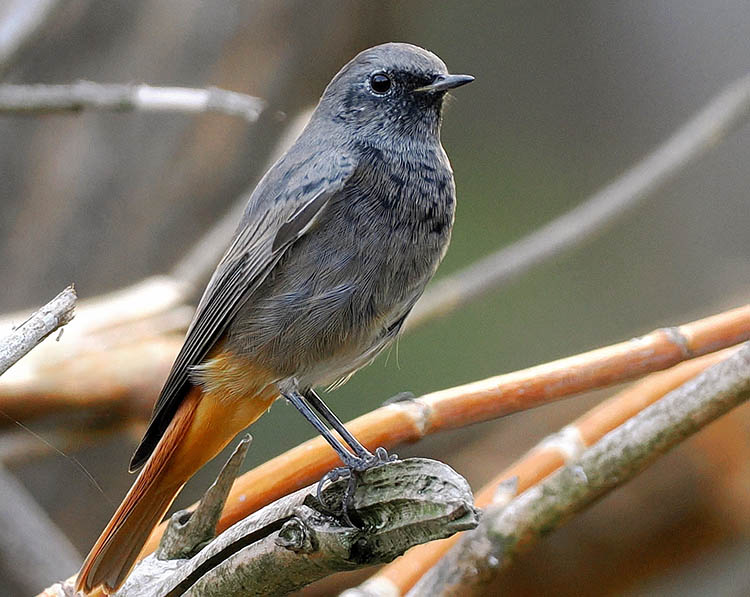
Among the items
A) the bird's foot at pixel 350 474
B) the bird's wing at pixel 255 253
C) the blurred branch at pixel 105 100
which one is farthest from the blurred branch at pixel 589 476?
the blurred branch at pixel 105 100

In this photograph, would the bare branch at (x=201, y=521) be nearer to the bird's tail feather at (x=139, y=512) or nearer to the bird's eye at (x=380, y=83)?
the bird's tail feather at (x=139, y=512)

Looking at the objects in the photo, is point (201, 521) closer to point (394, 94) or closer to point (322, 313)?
point (322, 313)

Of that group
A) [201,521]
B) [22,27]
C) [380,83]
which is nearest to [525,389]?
[201,521]

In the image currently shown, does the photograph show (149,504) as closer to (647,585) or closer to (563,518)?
(563,518)

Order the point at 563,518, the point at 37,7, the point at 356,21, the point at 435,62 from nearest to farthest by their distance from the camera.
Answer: the point at 563,518
the point at 435,62
the point at 37,7
the point at 356,21

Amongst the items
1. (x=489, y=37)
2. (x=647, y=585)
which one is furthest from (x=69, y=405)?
(x=489, y=37)

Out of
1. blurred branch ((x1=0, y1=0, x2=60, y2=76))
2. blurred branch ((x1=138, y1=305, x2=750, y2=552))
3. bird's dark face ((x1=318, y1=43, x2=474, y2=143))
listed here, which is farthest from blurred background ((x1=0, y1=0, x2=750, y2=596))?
blurred branch ((x1=138, y1=305, x2=750, y2=552))

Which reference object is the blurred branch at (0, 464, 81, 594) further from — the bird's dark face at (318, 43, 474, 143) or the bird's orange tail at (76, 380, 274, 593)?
the bird's dark face at (318, 43, 474, 143)

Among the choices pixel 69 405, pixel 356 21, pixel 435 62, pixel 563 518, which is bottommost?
pixel 563 518
